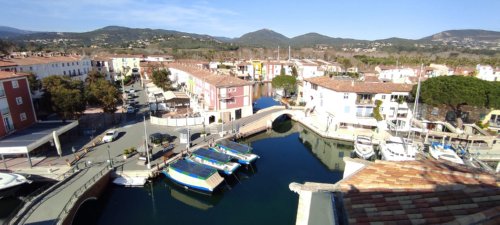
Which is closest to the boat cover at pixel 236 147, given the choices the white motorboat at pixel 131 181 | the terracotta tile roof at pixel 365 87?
the white motorboat at pixel 131 181

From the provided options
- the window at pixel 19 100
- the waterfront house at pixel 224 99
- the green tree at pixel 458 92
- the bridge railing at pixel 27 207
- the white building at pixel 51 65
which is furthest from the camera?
the white building at pixel 51 65

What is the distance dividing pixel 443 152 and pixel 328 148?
1407cm

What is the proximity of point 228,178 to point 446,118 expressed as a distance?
129 ft

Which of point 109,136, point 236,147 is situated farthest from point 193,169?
point 109,136

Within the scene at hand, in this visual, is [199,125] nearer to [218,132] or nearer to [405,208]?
[218,132]

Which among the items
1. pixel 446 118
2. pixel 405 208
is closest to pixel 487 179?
pixel 405 208

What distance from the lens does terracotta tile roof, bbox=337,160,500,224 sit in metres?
5.79

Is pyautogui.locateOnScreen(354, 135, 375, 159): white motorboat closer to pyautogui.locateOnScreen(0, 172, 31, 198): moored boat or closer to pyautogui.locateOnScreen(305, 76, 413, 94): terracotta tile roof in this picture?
pyautogui.locateOnScreen(305, 76, 413, 94): terracotta tile roof

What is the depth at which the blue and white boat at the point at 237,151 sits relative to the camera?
31.1 m

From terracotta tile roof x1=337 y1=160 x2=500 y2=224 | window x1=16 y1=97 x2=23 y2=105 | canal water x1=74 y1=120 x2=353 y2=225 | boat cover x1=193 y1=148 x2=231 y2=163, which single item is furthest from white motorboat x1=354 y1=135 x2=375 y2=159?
window x1=16 y1=97 x2=23 y2=105

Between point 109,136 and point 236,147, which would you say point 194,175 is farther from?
point 109,136

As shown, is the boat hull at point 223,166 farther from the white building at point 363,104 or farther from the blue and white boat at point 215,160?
the white building at point 363,104

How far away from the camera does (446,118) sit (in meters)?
44.1

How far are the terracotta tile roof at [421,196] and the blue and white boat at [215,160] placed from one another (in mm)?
20495
